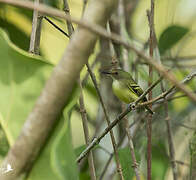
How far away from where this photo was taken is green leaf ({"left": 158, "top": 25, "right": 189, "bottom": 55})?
165cm

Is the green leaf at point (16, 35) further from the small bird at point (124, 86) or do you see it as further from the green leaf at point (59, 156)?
the green leaf at point (59, 156)

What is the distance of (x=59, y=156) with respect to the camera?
0.41 meters

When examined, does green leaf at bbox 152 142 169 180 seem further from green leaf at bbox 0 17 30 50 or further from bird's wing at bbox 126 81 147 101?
green leaf at bbox 0 17 30 50

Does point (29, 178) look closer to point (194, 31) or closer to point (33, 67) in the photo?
point (33, 67)

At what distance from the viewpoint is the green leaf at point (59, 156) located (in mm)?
401

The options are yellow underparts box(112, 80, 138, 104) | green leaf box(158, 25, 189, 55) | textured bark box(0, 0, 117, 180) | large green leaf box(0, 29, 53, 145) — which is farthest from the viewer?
yellow underparts box(112, 80, 138, 104)

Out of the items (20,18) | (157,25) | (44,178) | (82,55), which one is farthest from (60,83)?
(157,25)

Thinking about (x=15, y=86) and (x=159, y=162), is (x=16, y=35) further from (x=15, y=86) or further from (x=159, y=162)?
(x=15, y=86)

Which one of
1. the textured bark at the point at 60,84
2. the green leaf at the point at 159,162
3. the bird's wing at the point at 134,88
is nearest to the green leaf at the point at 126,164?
the green leaf at the point at 159,162

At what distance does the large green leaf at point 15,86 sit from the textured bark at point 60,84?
0.10 meters

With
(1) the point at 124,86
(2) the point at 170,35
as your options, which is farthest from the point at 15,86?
(1) the point at 124,86

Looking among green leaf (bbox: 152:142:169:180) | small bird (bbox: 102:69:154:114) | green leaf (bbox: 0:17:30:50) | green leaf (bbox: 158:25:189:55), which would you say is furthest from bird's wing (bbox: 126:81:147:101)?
green leaf (bbox: 0:17:30:50)

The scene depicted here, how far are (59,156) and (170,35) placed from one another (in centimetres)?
136

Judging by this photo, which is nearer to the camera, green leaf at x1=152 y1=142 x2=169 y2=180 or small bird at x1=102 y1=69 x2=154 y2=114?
green leaf at x1=152 y1=142 x2=169 y2=180
